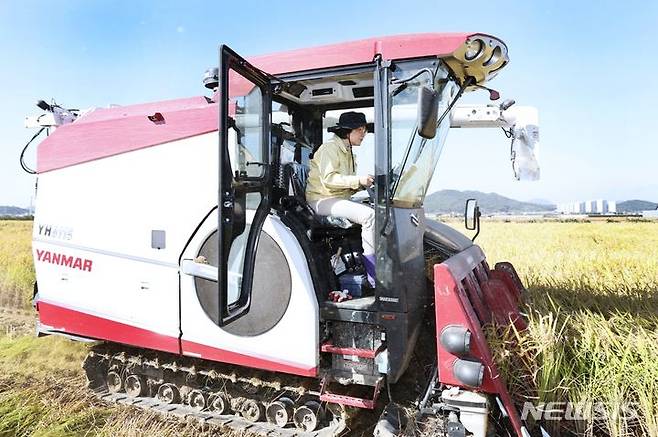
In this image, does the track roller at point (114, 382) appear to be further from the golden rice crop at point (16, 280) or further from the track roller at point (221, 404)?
the golden rice crop at point (16, 280)

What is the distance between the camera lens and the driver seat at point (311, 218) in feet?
13.2

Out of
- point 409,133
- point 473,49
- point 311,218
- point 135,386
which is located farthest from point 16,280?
point 473,49

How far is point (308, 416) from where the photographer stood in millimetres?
3805

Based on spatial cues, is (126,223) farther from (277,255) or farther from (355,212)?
(355,212)

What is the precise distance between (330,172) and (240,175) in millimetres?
720

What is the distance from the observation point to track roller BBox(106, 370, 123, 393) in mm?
4587

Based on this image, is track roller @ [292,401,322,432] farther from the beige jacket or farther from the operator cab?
the beige jacket

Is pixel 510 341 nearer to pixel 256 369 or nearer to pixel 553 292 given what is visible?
pixel 256 369

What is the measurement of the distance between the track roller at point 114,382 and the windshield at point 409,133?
304cm

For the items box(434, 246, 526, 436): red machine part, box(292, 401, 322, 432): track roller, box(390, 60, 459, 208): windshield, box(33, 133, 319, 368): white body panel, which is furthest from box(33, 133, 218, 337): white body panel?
box(434, 246, 526, 436): red machine part

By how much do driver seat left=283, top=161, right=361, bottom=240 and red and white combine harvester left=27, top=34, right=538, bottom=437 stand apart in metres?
0.02

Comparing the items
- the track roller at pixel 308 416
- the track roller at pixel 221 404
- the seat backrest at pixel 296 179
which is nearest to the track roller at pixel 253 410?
the track roller at pixel 221 404

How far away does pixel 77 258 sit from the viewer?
14.8 ft

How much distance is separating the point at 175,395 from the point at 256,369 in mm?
900
